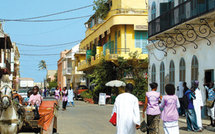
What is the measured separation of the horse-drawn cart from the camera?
11.7 meters

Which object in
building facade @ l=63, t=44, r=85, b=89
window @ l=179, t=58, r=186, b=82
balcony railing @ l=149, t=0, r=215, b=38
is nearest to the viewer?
balcony railing @ l=149, t=0, r=215, b=38

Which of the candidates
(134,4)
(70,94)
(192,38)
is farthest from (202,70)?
(134,4)

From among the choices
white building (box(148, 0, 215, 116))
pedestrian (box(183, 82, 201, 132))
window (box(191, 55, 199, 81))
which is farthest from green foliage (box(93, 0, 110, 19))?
pedestrian (box(183, 82, 201, 132))

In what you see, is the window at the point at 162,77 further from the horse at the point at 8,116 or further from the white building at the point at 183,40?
the horse at the point at 8,116

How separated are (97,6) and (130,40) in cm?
780

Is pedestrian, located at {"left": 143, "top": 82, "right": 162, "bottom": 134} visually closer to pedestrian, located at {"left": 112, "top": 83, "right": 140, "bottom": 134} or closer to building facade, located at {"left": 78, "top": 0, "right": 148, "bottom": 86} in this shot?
pedestrian, located at {"left": 112, "top": 83, "right": 140, "bottom": 134}

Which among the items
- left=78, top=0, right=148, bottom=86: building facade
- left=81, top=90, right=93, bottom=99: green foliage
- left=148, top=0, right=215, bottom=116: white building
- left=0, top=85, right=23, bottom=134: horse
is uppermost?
left=78, top=0, right=148, bottom=86: building facade

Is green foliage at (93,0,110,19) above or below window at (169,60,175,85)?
above

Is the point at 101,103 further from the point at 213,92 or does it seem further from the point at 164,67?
the point at 213,92

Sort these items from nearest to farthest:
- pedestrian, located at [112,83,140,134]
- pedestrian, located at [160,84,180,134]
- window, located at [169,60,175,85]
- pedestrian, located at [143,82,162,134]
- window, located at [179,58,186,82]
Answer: pedestrian, located at [112,83,140,134]
pedestrian, located at [160,84,180,134]
pedestrian, located at [143,82,162,134]
window, located at [179,58,186,82]
window, located at [169,60,175,85]

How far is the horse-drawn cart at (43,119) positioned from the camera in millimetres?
11664

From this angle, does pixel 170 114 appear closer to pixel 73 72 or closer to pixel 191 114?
pixel 191 114

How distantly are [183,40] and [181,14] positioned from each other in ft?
7.56

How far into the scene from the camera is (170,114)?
33.1 ft
